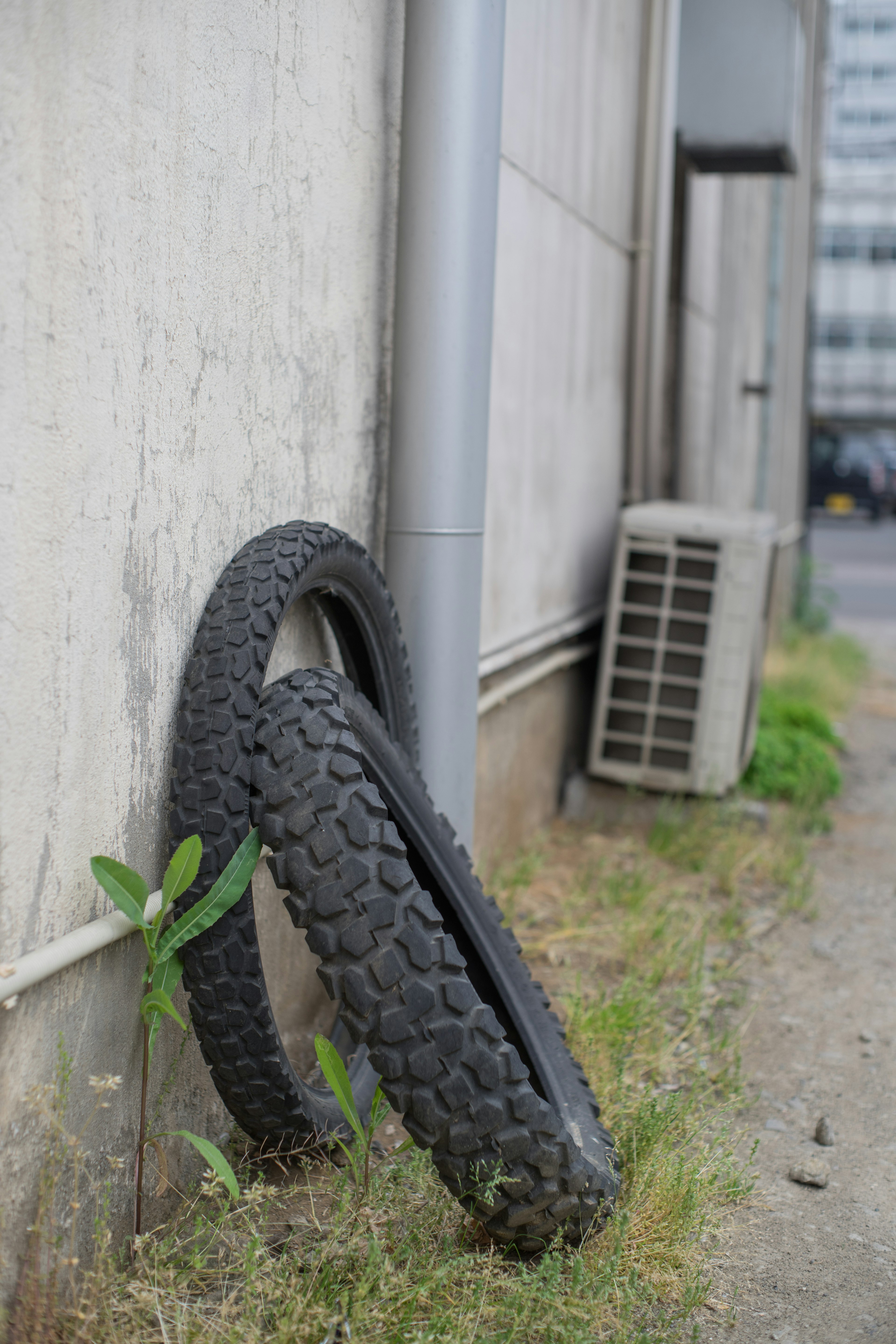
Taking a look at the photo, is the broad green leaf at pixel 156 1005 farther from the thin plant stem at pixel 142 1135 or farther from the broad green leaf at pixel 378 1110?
the broad green leaf at pixel 378 1110

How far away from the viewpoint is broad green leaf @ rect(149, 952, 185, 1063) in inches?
77.6

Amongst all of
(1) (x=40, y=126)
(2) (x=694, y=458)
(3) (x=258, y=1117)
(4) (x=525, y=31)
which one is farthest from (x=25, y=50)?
(2) (x=694, y=458)

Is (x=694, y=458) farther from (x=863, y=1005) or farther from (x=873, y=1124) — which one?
(x=873, y=1124)

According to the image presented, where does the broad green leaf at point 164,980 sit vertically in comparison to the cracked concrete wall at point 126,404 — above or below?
below

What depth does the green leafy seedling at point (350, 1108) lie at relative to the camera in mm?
2094

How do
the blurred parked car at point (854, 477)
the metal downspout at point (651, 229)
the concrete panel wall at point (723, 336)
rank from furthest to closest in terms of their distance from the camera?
the blurred parked car at point (854, 477) < the concrete panel wall at point (723, 336) < the metal downspout at point (651, 229)

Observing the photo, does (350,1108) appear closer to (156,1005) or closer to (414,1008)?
(414,1008)

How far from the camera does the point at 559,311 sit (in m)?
4.48

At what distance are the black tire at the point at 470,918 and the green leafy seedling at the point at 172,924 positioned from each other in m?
0.42

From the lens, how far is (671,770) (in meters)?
5.02

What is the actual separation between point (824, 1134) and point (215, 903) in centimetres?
158

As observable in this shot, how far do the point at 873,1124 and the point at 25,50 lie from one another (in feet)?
8.97

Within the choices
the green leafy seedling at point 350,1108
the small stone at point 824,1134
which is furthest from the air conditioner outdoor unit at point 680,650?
the green leafy seedling at point 350,1108

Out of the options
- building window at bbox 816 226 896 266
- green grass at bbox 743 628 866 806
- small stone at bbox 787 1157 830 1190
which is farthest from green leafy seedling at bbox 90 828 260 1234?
building window at bbox 816 226 896 266
